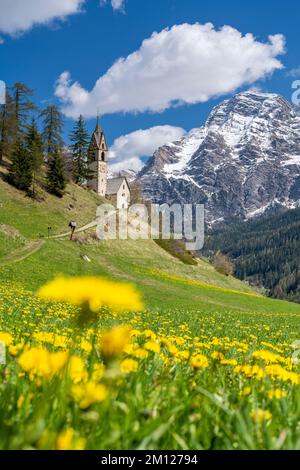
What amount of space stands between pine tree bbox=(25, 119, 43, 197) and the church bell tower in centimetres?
2518

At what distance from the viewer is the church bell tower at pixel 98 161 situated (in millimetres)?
105125

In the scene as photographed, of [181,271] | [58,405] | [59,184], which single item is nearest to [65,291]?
[58,405]

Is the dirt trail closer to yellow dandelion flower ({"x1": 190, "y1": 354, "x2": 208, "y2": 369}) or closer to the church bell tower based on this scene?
yellow dandelion flower ({"x1": 190, "y1": 354, "x2": 208, "y2": 369})

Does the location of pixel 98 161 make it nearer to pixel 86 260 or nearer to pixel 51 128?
pixel 51 128

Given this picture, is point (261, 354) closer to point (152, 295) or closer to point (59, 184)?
point (152, 295)

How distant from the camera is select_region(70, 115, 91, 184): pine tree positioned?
92.9m

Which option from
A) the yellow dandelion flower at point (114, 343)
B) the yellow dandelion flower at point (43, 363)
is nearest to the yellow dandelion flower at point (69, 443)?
the yellow dandelion flower at point (114, 343)

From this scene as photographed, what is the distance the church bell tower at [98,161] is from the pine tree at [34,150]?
25180mm

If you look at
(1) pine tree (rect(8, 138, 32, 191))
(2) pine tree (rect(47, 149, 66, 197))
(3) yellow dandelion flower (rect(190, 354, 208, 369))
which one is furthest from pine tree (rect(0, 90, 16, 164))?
(3) yellow dandelion flower (rect(190, 354, 208, 369))

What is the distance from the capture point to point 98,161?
373ft

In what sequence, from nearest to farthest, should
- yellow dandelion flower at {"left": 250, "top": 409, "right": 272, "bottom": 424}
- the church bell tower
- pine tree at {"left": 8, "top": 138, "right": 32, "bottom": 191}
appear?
1. yellow dandelion flower at {"left": 250, "top": 409, "right": 272, "bottom": 424}
2. pine tree at {"left": 8, "top": 138, "right": 32, "bottom": 191}
3. the church bell tower

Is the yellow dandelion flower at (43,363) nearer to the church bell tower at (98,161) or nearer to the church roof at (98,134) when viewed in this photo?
the church bell tower at (98,161)

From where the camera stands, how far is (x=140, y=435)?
1.75m
